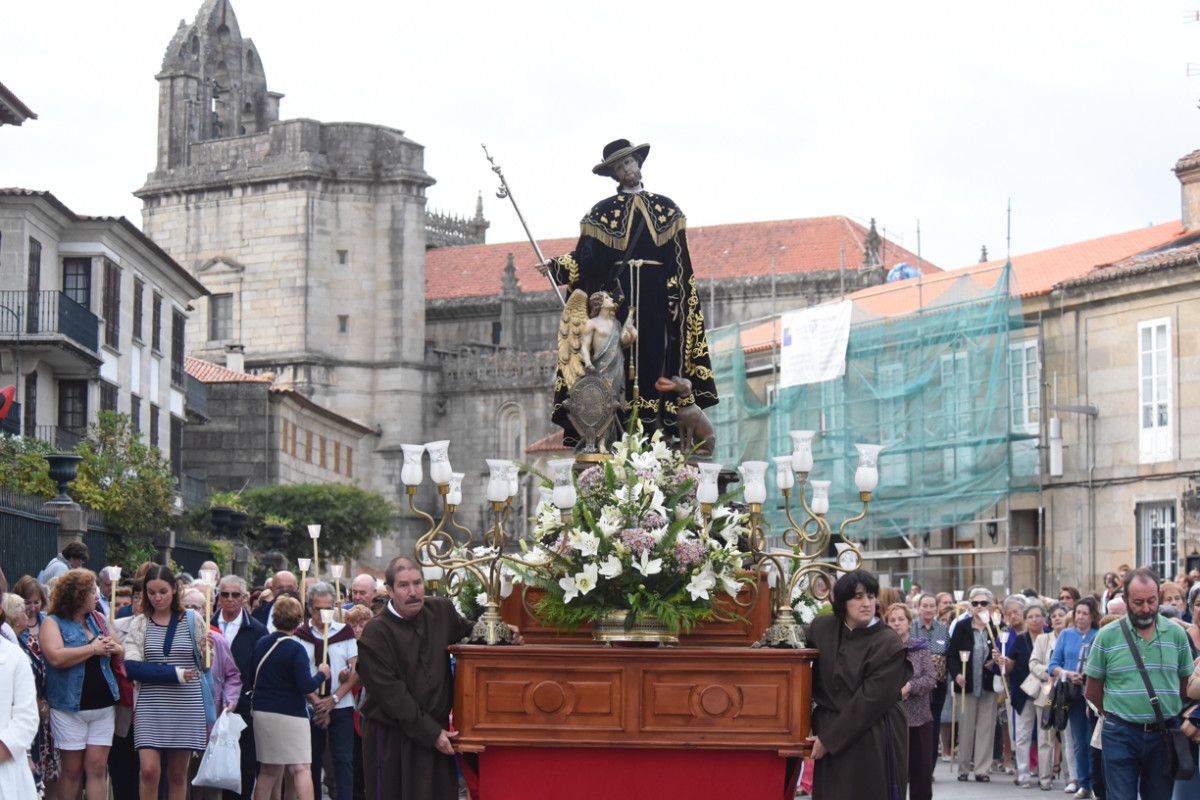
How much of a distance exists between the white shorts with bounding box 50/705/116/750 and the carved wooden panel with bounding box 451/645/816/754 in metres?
2.79

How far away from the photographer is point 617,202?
12.9 m

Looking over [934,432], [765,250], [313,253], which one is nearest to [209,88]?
[313,253]

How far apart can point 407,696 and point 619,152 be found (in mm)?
3980

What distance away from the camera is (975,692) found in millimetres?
20391

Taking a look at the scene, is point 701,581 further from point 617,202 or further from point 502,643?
point 617,202

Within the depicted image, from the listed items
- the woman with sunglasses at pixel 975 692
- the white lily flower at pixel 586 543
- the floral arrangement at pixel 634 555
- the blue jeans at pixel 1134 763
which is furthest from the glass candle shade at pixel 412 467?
the woman with sunglasses at pixel 975 692

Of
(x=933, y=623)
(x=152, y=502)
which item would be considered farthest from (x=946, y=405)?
(x=933, y=623)

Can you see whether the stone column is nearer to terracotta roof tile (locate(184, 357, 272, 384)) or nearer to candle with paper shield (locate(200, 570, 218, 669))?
candle with paper shield (locate(200, 570, 218, 669))

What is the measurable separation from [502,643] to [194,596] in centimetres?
420

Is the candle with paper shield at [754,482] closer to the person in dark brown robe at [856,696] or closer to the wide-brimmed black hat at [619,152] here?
the person in dark brown robe at [856,696]

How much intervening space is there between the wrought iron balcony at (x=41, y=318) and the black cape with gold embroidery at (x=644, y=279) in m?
27.2

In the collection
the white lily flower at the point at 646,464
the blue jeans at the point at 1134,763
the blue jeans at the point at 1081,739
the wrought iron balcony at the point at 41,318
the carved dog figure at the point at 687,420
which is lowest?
the blue jeans at the point at 1081,739

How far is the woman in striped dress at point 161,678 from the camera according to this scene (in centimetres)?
1265

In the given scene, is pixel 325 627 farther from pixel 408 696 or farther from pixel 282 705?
pixel 408 696
